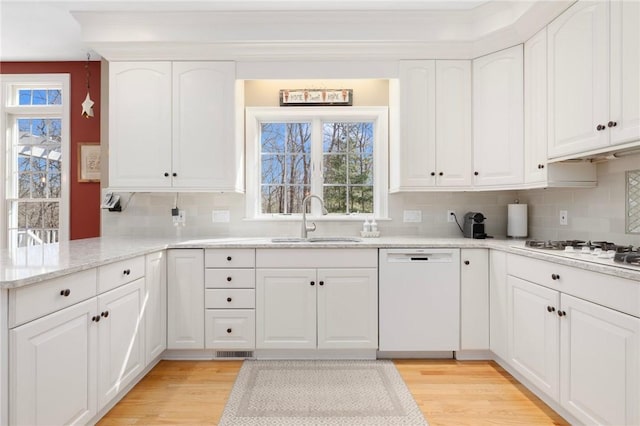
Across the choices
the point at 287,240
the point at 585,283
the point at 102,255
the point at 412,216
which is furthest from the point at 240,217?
the point at 585,283

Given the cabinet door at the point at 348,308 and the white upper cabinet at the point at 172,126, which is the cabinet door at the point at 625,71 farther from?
the white upper cabinet at the point at 172,126

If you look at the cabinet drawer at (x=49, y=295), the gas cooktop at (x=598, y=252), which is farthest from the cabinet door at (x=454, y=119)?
the cabinet drawer at (x=49, y=295)

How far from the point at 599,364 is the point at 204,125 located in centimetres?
288

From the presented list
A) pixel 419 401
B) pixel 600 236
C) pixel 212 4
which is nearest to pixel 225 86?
pixel 212 4

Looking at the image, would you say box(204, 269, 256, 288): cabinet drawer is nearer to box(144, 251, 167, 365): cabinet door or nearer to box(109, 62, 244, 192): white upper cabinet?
box(144, 251, 167, 365): cabinet door

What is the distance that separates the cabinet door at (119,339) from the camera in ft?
5.96

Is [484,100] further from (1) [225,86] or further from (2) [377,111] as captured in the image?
(1) [225,86]

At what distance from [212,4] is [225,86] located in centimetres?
58

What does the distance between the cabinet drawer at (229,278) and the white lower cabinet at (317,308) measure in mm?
66

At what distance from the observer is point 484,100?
9.21 feet

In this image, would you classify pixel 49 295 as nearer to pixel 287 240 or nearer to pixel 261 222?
pixel 287 240

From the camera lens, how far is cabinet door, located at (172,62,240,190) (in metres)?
2.89

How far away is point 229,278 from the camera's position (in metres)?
2.62

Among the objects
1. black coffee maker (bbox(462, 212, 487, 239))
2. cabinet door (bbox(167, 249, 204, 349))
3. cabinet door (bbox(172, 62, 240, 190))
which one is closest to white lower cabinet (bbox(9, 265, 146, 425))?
cabinet door (bbox(167, 249, 204, 349))
